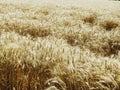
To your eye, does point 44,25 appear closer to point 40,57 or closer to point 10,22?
point 10,22

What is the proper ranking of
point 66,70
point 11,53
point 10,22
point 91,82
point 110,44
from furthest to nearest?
point 10,22 < point 110,44 < point 11,53 < point 66,70 < point 91,82

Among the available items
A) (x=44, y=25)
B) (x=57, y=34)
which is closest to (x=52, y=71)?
(x=57, y=34)

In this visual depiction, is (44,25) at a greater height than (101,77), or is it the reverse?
(101,77)

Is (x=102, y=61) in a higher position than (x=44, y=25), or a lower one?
higher

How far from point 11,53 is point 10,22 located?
11.3ft

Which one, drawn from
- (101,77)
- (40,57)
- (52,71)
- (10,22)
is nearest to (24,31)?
(10,22)

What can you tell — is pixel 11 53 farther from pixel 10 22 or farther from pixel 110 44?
pixel 10 22

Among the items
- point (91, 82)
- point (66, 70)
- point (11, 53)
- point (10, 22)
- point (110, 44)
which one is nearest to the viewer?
point (91, 82)

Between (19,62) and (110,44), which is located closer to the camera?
(19,62)

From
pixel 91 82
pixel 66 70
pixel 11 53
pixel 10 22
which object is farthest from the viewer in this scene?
pixel 10 22

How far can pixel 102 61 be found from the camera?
3092mm

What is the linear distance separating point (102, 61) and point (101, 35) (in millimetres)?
2898

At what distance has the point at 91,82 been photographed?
2525 millimetres

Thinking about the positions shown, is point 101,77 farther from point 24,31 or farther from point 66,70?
point 24,31
